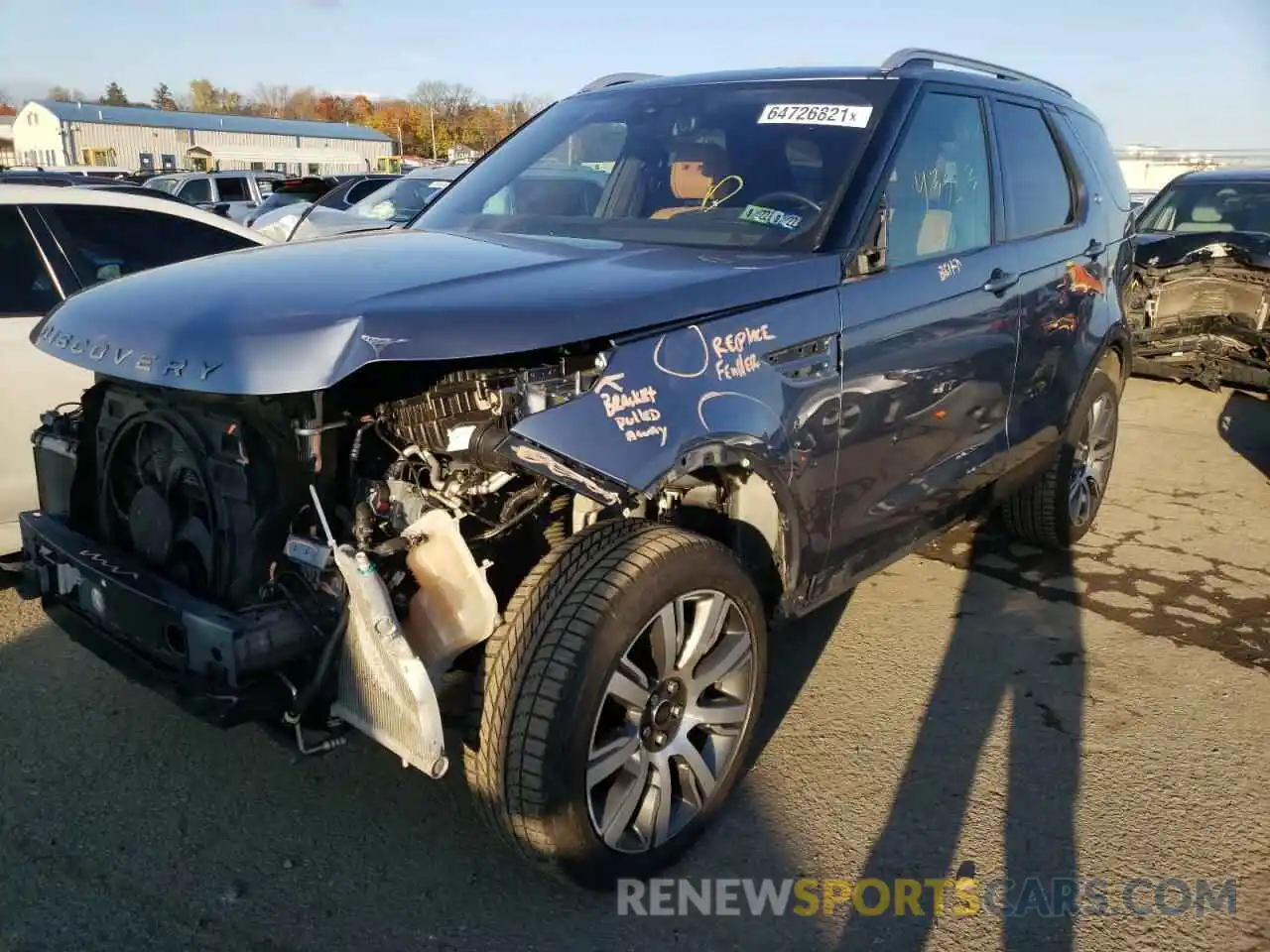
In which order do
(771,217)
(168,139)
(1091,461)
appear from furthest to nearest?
(168,139), (1091,461), (771,217)

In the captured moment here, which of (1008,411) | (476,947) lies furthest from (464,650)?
(1008,411)

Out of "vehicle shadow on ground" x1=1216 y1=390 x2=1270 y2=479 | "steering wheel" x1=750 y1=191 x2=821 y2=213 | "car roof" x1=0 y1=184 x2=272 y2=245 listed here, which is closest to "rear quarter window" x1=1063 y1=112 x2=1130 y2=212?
"steering wheel" x1=750 y1=191 x2=821 y2=213

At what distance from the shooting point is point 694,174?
11.4 feet

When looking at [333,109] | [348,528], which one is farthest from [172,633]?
[333,109]

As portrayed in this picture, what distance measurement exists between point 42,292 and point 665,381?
3345mm

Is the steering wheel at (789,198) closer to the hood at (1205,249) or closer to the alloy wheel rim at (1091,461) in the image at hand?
the alloy wheel rim at (1091,461)

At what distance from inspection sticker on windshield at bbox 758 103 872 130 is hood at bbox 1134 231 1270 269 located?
5.92 m

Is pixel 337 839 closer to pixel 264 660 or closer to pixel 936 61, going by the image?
pixel 264 660

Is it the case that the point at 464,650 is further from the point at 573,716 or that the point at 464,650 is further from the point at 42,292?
the point at 42,292

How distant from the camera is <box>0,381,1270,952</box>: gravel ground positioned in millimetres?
2555

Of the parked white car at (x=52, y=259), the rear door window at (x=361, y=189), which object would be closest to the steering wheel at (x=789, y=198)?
Result: the parked white car at (x=52, y=259)

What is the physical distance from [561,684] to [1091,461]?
3.88 meters

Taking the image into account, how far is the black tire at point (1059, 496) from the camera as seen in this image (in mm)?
4719

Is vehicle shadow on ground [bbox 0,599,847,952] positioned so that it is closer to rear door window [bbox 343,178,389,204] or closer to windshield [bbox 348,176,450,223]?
windshield [bbox 348,176,450,223]
